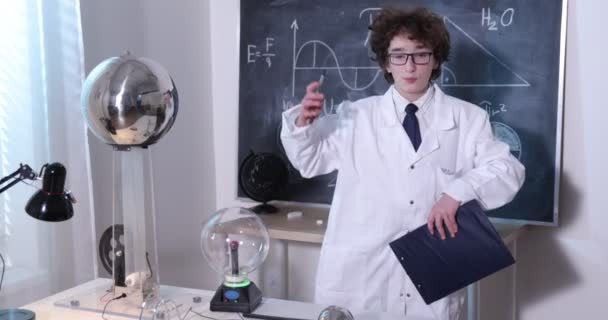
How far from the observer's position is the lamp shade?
146cm

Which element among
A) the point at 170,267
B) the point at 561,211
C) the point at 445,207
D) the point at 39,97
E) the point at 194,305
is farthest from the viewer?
the point at 170,267

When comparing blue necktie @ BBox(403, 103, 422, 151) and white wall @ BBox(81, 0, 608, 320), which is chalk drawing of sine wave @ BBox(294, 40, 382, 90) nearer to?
white wall @ BBox(81, 0, 608, 320)

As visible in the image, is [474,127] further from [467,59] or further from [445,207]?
[467,59]

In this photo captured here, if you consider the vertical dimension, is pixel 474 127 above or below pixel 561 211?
above

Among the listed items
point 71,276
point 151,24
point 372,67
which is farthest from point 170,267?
point 372,67

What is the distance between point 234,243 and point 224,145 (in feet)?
5.55

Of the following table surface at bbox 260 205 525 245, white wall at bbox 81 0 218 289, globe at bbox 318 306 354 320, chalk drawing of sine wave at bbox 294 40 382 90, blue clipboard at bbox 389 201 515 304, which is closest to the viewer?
globe at bbox 318 306 354 320

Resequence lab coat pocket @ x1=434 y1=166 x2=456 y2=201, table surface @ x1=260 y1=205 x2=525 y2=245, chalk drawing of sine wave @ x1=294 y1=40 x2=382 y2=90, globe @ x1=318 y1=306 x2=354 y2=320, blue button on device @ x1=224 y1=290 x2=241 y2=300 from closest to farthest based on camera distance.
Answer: globe @ x1=318 y1=306 x2=354 y2=320 → blue button on device @ x1=224 y1=290 x2=241 y2=300 → lab coat pocket @ x1=434 y1=166 x2=456 y2=201 → table surface @ x1=260 y1=205 x2=525 y2=245 → chalk drawing of sine wave @ x1=294 y1=40 x2=382 y2=90

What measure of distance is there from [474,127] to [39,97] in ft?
4.56

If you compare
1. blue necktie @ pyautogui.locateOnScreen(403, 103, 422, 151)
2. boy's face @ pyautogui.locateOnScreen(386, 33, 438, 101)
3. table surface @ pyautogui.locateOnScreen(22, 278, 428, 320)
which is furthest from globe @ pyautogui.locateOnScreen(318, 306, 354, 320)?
boy's face @ pyautogui.locateOnScreen(386, 33, 438, 101)

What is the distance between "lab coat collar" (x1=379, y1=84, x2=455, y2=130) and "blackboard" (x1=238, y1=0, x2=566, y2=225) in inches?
23.2

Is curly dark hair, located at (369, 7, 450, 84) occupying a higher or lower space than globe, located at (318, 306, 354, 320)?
higher

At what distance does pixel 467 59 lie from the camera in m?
2.55

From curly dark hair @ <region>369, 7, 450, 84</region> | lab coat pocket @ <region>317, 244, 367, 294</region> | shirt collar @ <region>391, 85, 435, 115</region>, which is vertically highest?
curly dark hair @ <region>369, 7, 450, 84</region>
